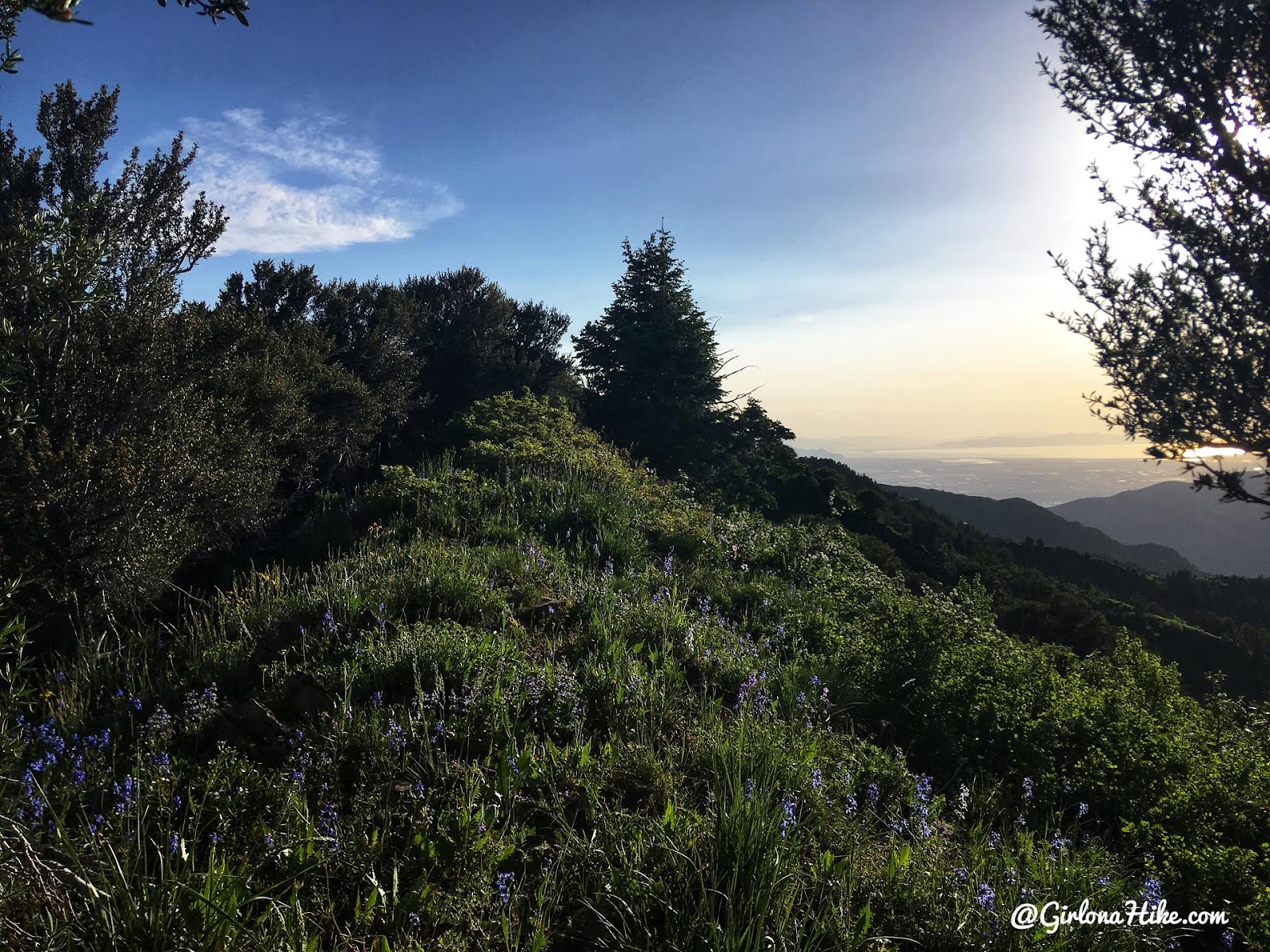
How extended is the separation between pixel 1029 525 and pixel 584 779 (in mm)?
39665

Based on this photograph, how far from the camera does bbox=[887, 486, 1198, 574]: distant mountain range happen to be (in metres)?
31.9

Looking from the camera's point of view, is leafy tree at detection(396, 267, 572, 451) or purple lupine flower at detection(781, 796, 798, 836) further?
leafy tree at detection(396, 267, 572, 451)

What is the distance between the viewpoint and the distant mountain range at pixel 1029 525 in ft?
105

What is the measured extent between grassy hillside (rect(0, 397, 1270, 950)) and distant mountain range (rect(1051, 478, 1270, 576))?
38571 mm

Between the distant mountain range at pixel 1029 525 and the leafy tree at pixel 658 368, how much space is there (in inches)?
651

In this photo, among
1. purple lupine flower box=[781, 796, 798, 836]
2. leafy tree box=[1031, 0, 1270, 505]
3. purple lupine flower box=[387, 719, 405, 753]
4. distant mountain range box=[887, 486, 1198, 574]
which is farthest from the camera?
distant mountain range box=[887, 486, 1198, 574]

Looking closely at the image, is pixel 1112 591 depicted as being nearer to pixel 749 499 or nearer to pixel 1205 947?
pixel 749 499

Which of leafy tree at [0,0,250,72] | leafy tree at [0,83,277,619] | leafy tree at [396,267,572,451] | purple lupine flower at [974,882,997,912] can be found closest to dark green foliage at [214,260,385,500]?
leafy tree at [0,83,277,619]

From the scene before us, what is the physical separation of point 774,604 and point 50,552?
924 centimetres

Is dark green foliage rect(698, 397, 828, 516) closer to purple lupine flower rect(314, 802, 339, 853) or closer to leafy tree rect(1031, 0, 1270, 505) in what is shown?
leafy tree rect(1031, 0, 1270, 505)

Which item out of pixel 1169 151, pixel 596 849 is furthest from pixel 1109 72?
pixel 596 849

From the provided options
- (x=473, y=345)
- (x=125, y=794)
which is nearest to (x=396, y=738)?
(x=125, y=794)

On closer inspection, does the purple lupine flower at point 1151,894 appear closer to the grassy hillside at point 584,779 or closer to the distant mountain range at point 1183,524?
the grassy hillside at point 584,779

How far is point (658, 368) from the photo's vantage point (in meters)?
18.4
